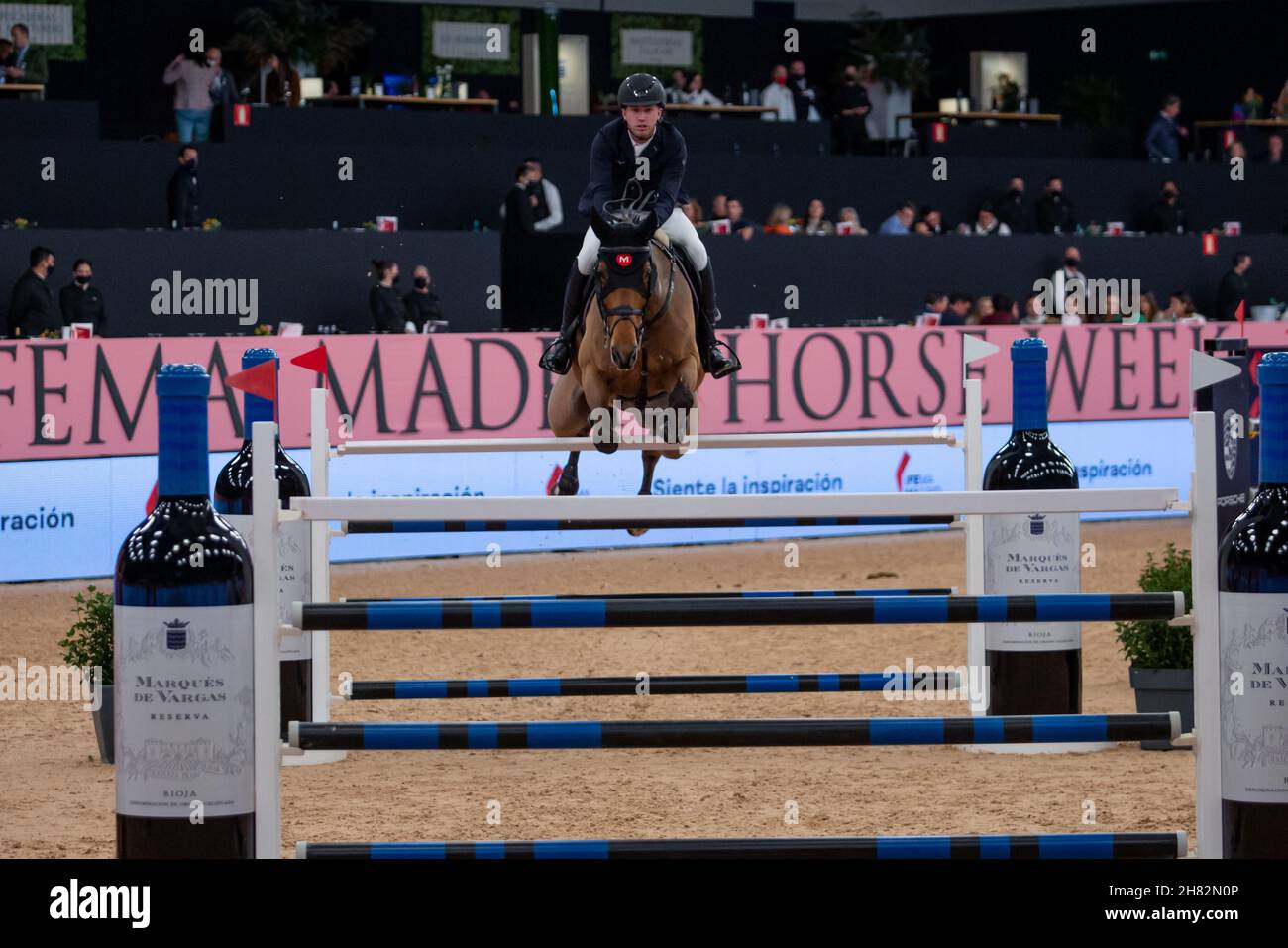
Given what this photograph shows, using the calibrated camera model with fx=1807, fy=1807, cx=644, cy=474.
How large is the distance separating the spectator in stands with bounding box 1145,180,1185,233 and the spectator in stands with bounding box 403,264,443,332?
8.36m

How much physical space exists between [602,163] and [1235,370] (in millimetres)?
3887

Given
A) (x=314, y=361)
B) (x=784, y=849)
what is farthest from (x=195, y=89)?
(x=784, y=849)

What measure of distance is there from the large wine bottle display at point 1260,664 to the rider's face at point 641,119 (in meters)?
3.95

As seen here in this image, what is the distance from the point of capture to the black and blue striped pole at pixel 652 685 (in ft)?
15.8

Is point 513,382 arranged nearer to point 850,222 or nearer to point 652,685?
point 850,222

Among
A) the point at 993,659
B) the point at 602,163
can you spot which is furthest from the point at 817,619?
the point at 602,163

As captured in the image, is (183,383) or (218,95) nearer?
(183,383)

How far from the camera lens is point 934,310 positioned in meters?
15.4

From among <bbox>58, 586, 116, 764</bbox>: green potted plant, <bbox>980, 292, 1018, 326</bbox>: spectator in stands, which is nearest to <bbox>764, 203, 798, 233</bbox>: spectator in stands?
<bbox>980, 292, 1018, 326</bbox>: spectator in stands

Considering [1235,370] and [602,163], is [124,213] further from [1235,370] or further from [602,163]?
→ [1235,370]

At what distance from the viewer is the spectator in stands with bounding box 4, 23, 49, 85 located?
591 inches

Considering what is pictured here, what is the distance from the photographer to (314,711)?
6.45m

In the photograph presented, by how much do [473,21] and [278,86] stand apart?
654cm

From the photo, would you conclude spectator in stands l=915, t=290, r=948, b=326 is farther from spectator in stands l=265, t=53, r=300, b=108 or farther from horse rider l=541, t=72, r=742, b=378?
horse rider l=541, t=72, r=742, b=378
